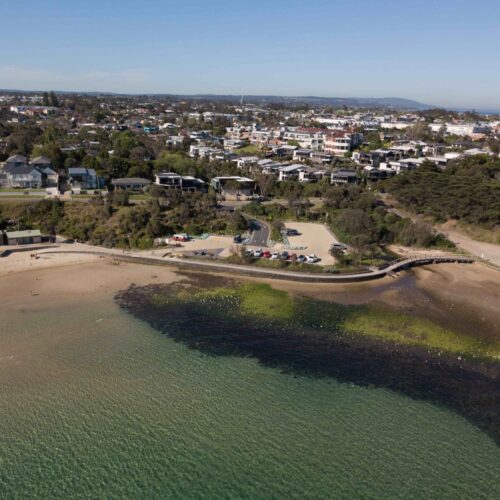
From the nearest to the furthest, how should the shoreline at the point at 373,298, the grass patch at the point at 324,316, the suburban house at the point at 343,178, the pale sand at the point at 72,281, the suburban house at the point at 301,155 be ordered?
the shoreline at the point at 373,298 < the grass patch at the point at 324,316 < the pale sand at the point at 72,281 < the suburban house at the point at 343,178 < the suburban house at the point at 301,155

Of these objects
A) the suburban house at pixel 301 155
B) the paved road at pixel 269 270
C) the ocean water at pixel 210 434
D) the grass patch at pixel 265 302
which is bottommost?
the ocean water at pixel 210 434

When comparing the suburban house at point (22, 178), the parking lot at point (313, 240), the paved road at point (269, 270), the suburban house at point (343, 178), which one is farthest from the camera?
the suburban house at point (343, 178)

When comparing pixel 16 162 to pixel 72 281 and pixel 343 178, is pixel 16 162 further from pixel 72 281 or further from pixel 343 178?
pixel 343 178

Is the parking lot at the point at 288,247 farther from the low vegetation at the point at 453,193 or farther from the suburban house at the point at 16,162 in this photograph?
the suburban house at the point at 16,162

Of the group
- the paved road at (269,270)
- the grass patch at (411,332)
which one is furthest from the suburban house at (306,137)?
the grass patch at (411,332)

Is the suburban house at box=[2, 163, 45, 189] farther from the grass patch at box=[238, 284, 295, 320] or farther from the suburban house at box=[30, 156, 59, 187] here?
→ the grass patch at box=[238, 284, 295, 320]

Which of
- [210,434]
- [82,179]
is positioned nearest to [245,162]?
[82,179]
